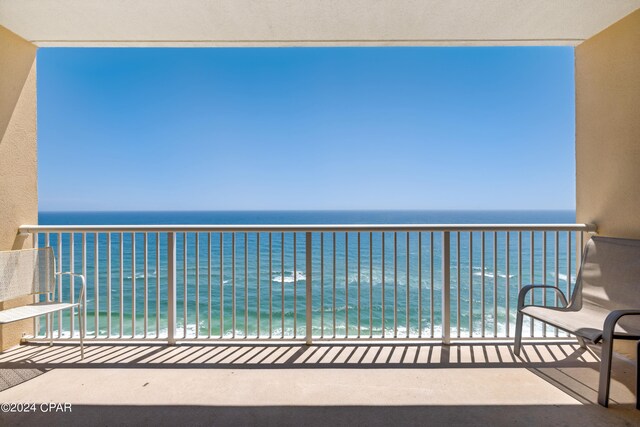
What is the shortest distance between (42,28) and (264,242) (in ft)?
65.8

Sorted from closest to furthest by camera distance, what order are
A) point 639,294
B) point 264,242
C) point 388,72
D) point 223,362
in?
point 639,294 → point 223,362 → point 264,242 → point 388,72

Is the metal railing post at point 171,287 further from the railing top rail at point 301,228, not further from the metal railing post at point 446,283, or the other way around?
the metal railing post at point 446,283

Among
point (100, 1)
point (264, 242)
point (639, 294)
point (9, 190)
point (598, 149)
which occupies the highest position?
point (100, 1)

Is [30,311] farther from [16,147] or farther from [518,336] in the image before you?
[518,336]

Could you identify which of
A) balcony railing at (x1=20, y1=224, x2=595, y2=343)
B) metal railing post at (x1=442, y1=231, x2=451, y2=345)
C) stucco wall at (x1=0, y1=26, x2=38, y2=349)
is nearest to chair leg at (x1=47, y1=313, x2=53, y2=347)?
balcony railing at (x1=20, y1=224, x2=595, y2=343)

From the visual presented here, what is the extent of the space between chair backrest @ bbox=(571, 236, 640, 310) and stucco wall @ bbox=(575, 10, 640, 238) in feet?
0.77

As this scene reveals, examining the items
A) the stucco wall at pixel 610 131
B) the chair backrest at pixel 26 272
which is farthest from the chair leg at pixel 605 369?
A: the chair backrest at pixel 26 272

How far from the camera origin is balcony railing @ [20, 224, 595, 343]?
2.93m

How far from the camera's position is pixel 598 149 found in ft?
9.86

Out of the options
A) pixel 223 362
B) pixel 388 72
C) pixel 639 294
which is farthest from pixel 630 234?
pixel 388 72

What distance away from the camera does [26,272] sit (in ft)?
9.05

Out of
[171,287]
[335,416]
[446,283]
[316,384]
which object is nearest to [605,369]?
[446,283]

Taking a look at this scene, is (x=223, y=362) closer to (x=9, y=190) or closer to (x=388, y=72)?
(x=9, y=190)

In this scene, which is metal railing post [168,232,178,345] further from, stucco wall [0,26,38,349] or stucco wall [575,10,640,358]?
stucco wall [575,10,640,358]
